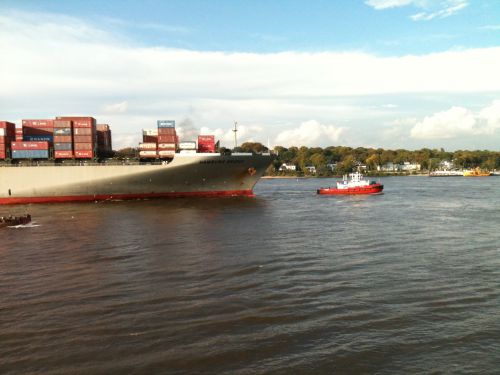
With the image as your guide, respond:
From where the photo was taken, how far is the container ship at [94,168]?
5312 centimetres

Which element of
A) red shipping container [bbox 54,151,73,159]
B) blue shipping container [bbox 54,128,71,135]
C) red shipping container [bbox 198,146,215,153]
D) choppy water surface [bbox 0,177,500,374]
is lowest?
choppy water surface [bbox 0,177,500,374]

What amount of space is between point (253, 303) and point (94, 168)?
4474 cm

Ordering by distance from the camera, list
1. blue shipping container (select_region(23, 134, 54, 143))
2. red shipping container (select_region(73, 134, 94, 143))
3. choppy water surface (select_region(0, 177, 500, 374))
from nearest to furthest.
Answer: choppy water surface (select_region(0, 177, 500, 374)) < red shipping container (select_region(73, 134, 94, 143)) < blue shipping container (select_region(23, 134, 54, 143))

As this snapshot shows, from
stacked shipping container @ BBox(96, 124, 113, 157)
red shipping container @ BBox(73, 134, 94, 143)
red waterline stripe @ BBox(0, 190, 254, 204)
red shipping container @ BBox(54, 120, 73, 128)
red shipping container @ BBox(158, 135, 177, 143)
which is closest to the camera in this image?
red waterline stripe @ BBox(0, 190, 254, 204)

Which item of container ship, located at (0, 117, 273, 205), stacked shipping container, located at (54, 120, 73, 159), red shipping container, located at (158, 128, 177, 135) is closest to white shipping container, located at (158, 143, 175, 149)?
container ship, located at (0, 117, 273, 205)

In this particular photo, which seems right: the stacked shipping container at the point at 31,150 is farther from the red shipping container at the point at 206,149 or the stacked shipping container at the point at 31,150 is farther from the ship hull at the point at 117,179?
the red shipping container at the point at 206,149

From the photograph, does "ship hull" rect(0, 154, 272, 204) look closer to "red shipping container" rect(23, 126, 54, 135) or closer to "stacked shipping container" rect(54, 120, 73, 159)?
"stacked shipping container" rect(54, 120, 73, 159)

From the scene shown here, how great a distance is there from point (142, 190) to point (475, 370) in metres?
48.9

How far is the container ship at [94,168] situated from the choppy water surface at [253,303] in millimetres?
25995

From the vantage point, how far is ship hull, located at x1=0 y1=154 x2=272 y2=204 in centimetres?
5303

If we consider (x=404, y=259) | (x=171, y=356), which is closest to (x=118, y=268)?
(x=171, y=356)

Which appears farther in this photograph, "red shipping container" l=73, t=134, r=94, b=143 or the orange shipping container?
"red shipping container" l=73, t=134, r=94, b=143

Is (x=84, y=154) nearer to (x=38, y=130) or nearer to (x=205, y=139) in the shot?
(x=38, y=130)

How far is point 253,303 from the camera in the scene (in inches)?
541
